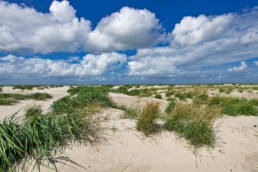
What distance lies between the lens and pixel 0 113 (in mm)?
7020

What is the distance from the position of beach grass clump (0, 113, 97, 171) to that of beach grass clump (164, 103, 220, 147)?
8.61 feet

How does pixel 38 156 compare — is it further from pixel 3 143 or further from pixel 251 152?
pixel 251 152

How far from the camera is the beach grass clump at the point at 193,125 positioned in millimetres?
3945

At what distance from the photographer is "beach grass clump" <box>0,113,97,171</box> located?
2512 mm

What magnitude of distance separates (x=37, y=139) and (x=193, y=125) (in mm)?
4015

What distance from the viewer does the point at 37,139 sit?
110 inches

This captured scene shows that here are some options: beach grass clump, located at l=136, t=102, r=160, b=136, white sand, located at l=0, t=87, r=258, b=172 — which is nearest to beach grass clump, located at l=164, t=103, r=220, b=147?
white sand, located at l=0, t=87, r=258, b=172

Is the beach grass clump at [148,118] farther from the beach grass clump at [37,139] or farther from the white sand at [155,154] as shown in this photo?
the beach grass clump at [37,139]

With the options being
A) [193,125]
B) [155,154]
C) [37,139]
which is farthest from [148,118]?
[37,139]

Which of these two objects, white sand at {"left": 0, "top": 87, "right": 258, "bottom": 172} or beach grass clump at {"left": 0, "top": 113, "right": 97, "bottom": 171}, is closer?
beach grass clump at {"left": 0, "top": 113, "right": 97, "bottom": 171}

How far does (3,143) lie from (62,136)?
3.31 feet

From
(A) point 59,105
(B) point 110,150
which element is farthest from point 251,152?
(A) point 59,105

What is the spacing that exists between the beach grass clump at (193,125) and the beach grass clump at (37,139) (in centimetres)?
262

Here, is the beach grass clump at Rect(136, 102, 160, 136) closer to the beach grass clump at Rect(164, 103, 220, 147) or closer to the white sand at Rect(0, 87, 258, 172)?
the white sand at Rect(0, 87, 258, 172)
